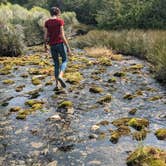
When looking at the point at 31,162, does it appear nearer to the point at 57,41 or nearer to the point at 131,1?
the point at 57,41

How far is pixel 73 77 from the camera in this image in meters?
11.9

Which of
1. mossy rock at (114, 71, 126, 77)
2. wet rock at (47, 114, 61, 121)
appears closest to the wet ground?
wet rock at (47, 114, 61, 121)

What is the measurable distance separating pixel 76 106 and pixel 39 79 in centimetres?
344

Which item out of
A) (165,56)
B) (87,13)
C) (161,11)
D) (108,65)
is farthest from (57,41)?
(87,13)

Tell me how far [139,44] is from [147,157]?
1167cm

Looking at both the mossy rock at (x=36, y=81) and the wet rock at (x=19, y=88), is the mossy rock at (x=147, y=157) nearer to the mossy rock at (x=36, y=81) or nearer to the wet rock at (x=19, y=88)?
the wet rock at (x=19, y=88)

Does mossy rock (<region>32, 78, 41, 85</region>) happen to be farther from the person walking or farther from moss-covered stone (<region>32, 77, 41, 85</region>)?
the person walking

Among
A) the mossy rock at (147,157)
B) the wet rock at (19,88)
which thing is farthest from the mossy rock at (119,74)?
the mossy rock at (147,157)

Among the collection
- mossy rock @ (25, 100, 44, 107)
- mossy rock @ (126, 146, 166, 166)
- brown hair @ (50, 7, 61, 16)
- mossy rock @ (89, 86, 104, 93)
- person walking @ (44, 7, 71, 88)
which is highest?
brown hair @ (50, 7, 61, 16)

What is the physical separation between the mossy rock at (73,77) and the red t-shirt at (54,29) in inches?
61.7

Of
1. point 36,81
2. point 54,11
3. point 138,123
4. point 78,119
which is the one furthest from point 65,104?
point 36,81

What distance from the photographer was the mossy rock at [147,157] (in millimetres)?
5520

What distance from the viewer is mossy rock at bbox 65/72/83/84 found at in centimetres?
1134

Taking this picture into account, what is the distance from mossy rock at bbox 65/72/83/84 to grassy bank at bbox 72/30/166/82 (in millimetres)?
2386
